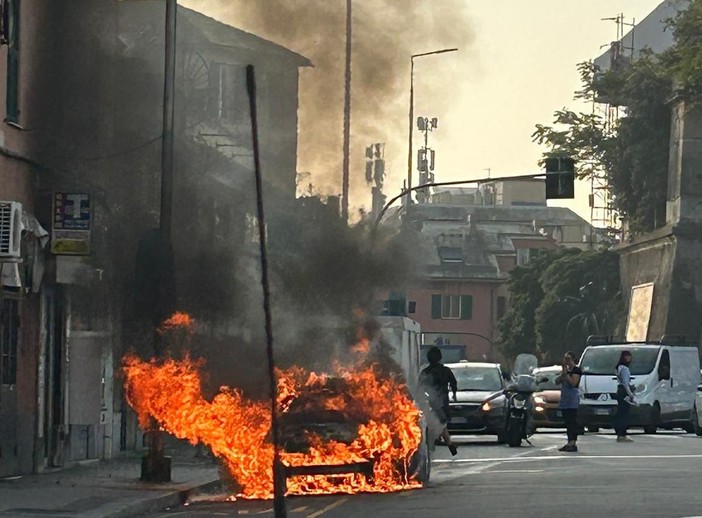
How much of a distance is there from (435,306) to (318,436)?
348 feet

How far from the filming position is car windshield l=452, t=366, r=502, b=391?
34.6 m

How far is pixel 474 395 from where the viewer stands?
110ft

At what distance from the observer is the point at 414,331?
4012 centimetres

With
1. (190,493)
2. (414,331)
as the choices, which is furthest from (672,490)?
(414,331)

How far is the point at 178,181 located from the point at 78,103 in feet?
7.39

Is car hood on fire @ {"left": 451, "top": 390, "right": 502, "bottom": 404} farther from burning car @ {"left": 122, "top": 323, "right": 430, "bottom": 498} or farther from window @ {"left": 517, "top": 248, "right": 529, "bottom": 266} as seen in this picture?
window @ {"left": 517, "top": 248, "right": 529, "bottom": 266}

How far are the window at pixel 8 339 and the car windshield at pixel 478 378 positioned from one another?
1352 centimetres

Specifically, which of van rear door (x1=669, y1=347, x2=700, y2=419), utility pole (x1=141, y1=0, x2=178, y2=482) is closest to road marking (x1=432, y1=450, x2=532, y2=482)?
utility pole (x1=141, y1=0, x2=178, y2=482)

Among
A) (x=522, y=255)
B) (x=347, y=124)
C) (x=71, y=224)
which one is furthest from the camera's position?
(x=522, y=255)

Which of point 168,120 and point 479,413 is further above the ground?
point 168,120

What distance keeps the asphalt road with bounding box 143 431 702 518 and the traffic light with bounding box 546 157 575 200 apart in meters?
12.2

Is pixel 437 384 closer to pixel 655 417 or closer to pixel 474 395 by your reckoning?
pixel 474 395

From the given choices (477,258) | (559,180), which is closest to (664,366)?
(559,180)

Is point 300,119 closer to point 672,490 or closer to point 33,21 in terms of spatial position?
point 33,21
